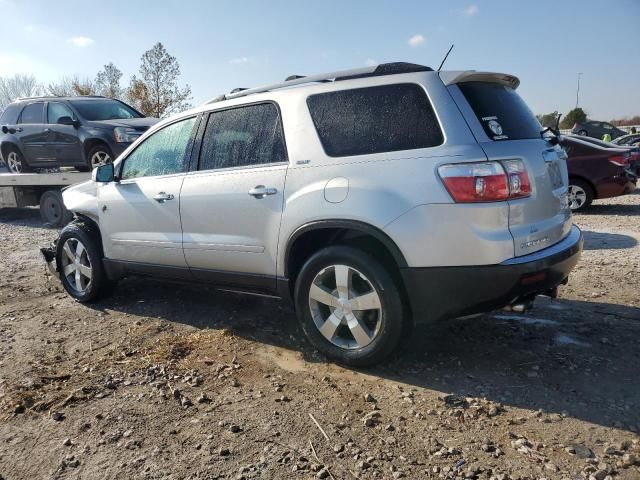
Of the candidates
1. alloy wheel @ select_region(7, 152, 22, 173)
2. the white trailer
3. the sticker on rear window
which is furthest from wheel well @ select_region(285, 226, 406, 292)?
alloy wheel @ select_region(7, 152, 22, 173)

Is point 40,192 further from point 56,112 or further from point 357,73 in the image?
point 357,73

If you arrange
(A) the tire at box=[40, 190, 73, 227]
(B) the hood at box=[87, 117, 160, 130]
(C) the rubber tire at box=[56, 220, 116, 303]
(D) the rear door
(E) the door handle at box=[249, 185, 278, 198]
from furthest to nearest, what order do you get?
(A) the tire at box=[40, 190, 73, 227] < (B) the hood at box=[87, 117, 160, 130] < (C) the rubber tire at box=[56, 220, 116, 303] < (E) the door handle at box=[249, 185, 278, 198] < (D) the rear door

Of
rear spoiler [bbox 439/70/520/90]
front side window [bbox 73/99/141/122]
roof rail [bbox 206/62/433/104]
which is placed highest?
front side window [bbox 73/99/141/122]

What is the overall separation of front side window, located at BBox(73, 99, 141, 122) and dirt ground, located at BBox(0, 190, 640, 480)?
5615 mm

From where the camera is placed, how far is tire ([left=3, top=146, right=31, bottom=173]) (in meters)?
11.0

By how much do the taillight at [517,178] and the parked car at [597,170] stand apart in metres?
7.22

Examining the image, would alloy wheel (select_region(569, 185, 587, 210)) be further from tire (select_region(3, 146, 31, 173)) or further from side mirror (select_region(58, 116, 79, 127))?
tire (select_region(3, 146, 31, 173))

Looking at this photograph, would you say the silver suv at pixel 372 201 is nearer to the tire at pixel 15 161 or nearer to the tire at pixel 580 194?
the tire at pixel 580 194

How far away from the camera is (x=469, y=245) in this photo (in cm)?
301

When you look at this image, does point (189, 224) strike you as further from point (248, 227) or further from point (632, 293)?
point (632, 293)

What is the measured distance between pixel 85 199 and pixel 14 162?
24.6ft

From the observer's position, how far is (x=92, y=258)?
5.10 meters

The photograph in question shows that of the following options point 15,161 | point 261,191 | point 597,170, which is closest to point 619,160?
point 597,170

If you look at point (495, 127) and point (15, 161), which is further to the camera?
point (15, 161)
